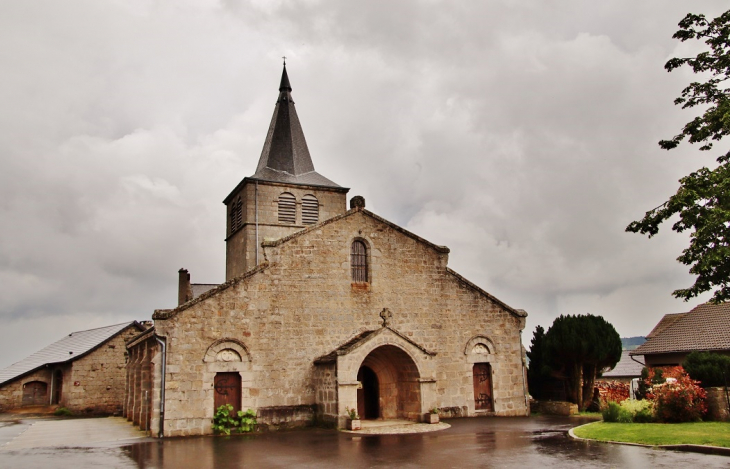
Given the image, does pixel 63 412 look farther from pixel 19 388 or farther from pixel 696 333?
pixel 696 333

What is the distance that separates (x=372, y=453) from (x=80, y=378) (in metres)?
23.4

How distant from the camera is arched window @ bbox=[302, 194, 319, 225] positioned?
31.9 metres

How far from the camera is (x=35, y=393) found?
32250 mm

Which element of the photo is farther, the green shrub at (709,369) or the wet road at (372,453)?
the green shrub at (709,369)

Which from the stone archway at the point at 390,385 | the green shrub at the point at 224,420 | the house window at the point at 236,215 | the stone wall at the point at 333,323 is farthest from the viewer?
the house window at the point at 236,215

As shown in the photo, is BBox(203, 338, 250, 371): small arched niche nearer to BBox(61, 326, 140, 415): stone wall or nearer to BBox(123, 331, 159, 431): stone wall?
BBox(123, 331, 159, 431): stone wall

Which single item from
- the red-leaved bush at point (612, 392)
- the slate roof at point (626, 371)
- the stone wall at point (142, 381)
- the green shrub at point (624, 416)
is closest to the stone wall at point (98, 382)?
the stone wall at point (142, 381)

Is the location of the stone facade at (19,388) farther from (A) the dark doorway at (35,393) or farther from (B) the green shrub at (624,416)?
(B) the green shrub at (624,416)

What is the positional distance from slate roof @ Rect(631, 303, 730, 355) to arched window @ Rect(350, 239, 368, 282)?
16.1 meters

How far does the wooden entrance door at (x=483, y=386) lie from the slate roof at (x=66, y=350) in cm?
2071

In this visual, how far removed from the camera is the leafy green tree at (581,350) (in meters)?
21.8

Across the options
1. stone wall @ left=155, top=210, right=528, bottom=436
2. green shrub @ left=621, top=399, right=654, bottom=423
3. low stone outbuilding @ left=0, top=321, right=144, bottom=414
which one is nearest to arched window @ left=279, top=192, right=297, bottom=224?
low stone outbuilding @ left=0, top=321, right=144, bottom=414

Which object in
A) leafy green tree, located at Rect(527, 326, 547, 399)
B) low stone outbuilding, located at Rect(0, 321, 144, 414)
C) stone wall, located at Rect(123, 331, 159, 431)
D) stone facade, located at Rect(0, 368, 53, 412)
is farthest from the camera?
stone facade, located at Rect(0, 368, 53, 412)

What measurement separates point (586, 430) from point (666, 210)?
6.23 m
